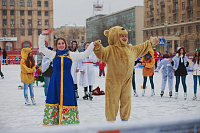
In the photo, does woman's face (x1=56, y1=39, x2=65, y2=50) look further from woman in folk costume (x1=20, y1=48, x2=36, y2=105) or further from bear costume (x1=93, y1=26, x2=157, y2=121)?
woman in folk costume (x1=20, y1=48, x2=36, y2=105)

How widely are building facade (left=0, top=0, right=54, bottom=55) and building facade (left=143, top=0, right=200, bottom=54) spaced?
77.2 ft

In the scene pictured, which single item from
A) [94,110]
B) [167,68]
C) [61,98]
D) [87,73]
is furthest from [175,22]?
[61,98]

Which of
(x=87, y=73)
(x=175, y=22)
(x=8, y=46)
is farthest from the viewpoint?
(x=8, y=46)

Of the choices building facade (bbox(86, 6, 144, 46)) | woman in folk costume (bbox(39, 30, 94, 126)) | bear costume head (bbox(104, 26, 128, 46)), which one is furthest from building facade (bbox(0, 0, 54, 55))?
bear costume head (bbox(104, 26, 128, 46))

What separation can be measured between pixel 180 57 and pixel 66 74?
18.6ft

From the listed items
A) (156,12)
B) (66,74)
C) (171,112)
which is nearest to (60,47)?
(66,74)

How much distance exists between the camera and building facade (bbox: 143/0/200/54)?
174 feet

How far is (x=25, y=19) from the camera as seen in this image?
216ft

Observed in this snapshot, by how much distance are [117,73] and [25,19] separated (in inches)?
2526

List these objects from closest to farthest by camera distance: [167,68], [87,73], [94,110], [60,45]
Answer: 1. [60,45]
2. [94,110]
3. [87,73]
4. [167,68]

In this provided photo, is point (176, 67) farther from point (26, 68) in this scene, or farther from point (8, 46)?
point (8, 46)

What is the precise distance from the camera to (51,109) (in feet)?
16.8

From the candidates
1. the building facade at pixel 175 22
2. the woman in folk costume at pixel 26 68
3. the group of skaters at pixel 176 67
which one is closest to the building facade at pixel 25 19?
the building facade at pixel 175 22

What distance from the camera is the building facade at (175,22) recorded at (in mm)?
53000
